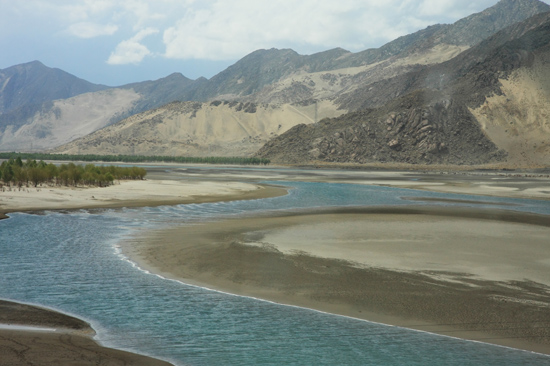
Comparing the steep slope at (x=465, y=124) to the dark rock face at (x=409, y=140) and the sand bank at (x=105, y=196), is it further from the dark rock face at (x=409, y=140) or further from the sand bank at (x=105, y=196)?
the sand bank at (x=105, y=196)

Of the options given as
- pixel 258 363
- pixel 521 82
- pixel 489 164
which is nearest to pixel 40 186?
pixel 258 363

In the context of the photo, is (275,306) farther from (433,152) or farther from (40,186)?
(433,152)

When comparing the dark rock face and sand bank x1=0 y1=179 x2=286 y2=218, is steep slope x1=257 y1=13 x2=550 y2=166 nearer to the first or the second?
the dark rock face

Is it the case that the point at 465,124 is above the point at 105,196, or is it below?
above

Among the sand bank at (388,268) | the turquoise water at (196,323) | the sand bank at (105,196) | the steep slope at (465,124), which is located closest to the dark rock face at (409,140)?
the steep slope at (465,124)

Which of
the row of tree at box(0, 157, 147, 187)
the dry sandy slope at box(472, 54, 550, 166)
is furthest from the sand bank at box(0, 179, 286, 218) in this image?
the dry sandy slope at box(472, 54, 550, 166)

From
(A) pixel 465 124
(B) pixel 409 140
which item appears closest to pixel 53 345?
(B) pixel 409 140

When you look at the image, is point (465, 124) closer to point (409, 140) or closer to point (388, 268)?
point (409, 140)
